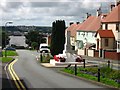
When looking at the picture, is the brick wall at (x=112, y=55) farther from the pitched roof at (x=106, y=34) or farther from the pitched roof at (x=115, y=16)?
the pitched roof at (x=115, y=16)

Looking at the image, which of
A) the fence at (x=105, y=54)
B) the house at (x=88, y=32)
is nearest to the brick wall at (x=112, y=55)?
the fence at (x=105, y=54)

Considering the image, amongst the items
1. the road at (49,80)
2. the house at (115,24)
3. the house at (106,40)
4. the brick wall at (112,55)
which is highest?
the house at (115,24)

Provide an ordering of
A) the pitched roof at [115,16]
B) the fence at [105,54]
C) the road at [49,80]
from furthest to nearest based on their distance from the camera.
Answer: the pitched roof at [115,16]
the fence at [105,54]
the road at [49,80]

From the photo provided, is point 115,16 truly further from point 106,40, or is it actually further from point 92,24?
point 92,24

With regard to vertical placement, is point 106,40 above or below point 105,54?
above

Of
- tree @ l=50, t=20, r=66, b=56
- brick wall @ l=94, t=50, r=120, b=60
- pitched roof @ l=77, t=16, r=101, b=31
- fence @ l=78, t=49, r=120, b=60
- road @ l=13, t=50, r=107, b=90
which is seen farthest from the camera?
pitched roof @ l=77, t=16, r=101, b=31

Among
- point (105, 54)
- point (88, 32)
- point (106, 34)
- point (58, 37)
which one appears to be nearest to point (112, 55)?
point (105, 54)

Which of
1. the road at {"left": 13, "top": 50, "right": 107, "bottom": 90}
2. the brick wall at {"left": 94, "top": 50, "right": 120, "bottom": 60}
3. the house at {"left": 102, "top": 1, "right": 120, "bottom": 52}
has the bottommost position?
the road at {"left": 13, "top": 50, "right": 107, "bottom": 90}

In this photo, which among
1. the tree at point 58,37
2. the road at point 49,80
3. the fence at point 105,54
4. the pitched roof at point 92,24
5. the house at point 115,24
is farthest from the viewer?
the pitched roof at point 92,24

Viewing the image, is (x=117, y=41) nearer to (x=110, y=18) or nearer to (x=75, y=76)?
(x=110, y=18)

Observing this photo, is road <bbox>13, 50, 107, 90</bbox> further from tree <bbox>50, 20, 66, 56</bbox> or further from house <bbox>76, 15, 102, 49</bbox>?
house <bbox>76, 15, 102, 49</bbox>

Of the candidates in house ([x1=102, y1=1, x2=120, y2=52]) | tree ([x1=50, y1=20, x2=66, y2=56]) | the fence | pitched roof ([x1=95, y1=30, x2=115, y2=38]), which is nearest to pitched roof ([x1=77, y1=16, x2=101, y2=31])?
house ([x1=102, y1=1, x2=120, y2=52])

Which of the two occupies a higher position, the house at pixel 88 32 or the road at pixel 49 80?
the house at pixel 88 32

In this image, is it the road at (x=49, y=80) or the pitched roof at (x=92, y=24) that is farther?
the pitched roof at (x=92, y=24)
